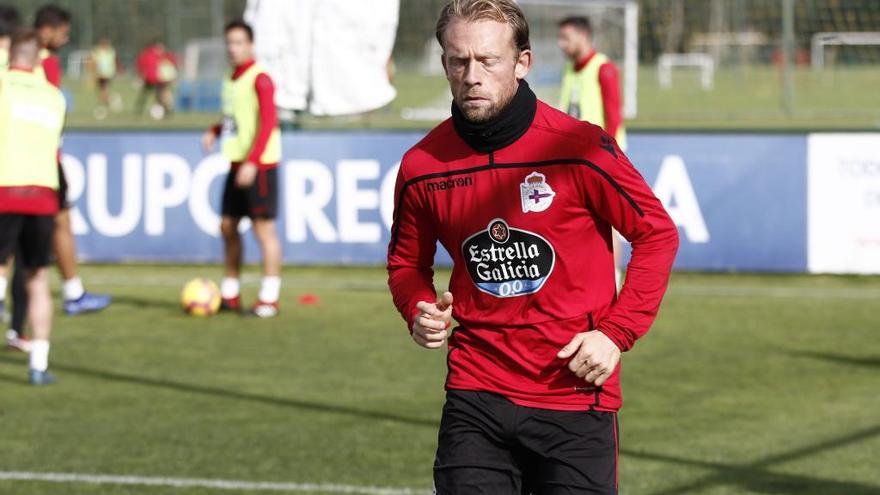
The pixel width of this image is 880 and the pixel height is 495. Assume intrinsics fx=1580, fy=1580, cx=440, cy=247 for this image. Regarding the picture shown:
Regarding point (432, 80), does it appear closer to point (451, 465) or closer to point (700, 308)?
point (700, 308)

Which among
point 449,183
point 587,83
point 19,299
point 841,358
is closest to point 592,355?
point 449,183

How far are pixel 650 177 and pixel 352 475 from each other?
27.3ft

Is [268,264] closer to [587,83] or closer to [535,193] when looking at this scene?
[587,83]

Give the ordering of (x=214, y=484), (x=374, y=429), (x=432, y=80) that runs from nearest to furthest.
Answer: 1. (x=214, y=484)
2. (x=374, y=429)
3. (x=432, y=80)

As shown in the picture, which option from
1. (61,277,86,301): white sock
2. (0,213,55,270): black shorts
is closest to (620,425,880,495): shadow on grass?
(0,213,55,270): black shorts

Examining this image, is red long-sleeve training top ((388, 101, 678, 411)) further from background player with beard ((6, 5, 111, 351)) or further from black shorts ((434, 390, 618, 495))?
background player with beard ((6, 5, 111, 351))

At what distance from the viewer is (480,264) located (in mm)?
4582

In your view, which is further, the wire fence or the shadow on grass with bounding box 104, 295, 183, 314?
the wire fence

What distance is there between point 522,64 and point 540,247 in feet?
1.72

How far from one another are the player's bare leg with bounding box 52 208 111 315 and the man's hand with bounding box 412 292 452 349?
883 cm

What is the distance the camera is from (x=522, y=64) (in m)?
4.49

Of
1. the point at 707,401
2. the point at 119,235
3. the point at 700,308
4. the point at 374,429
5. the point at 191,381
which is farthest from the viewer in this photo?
the point at 119,235

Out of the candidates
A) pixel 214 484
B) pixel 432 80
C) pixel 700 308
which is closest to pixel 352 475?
pixel 214 484

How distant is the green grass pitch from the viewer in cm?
786
